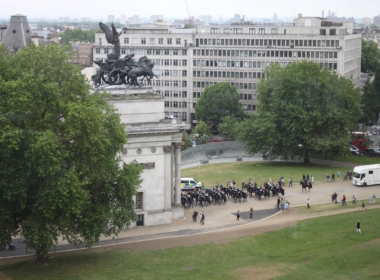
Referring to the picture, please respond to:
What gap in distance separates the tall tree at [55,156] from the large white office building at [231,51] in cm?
9465

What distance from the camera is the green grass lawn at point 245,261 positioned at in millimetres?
51375

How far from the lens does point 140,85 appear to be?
2655 inches

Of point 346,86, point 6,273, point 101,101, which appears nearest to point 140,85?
point 101,101

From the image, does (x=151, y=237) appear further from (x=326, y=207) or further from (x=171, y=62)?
(x=171, y=62)

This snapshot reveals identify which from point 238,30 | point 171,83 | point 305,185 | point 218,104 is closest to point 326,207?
point 305,185

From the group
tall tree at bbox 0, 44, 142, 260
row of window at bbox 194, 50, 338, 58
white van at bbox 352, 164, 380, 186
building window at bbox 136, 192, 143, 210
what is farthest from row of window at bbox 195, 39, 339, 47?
tall tree at bbox 0, 44, 142, 260

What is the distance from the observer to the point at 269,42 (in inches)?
5866

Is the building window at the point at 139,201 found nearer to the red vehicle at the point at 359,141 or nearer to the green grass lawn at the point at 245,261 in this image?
the green grass lawn at the point at 245,261

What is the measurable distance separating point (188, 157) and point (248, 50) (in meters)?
51.2

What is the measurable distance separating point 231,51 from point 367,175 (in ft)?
242

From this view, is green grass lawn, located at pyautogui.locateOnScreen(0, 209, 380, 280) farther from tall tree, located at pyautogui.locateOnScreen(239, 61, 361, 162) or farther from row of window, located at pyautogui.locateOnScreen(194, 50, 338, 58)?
row of window, located at pyautogui.locateOnScreen(194, 50, 338, 58)

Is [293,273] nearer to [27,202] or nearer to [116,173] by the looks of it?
[116,173]

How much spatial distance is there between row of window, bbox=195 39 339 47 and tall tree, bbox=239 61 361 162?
41337 millimetres

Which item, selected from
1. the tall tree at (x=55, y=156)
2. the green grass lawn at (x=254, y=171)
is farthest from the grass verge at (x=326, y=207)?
the tall tree at (x=55, y=156)
